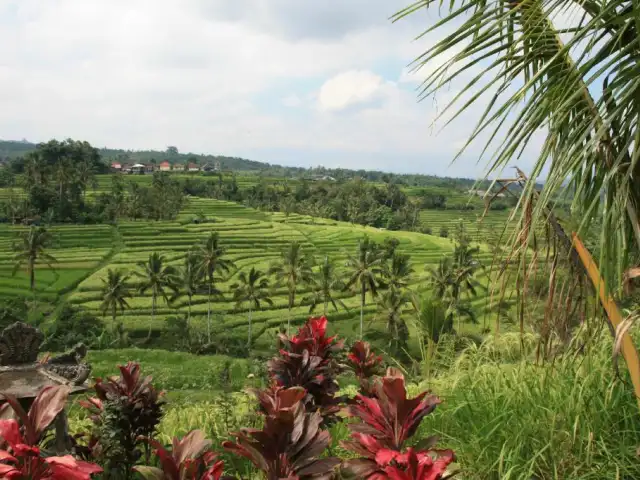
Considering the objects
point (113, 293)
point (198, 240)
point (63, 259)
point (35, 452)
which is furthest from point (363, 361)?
point (198, 240)

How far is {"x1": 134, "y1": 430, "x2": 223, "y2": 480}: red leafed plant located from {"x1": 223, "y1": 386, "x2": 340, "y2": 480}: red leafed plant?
0.08 metres

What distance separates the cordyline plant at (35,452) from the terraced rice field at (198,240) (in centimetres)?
3021

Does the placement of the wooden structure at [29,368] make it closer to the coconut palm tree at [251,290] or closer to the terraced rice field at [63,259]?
the coconut palm tree at [251,290]

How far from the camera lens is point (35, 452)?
122 cm

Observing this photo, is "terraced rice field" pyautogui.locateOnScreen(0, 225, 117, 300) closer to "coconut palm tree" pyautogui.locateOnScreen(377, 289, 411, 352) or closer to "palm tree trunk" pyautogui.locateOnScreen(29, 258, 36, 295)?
"palm tree trunk" pyautogui.locateOnScreen(29, 258, 36, 295)

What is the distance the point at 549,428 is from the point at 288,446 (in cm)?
129

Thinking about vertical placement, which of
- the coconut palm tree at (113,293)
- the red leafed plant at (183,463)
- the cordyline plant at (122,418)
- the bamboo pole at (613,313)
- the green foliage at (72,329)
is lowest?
the green foliage at (72,329)

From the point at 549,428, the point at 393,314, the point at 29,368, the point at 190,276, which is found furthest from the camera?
the point at 190,276

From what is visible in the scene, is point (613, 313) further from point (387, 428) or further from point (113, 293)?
point (113, 293)

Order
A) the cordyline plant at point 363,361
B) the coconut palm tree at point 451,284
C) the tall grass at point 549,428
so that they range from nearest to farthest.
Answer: the tall grass at point 549,428, the cordyline plant at point 363,361, the coconut palm tree at point 451,284

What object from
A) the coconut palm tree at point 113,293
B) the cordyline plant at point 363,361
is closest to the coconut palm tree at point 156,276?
the coconut palm tree at point 113,293

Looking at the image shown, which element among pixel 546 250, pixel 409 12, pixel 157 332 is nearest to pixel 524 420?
pixel 546 250

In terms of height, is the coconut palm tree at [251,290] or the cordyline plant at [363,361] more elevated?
the cordyline plant at [363,361]

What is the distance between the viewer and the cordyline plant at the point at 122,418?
2.65m
